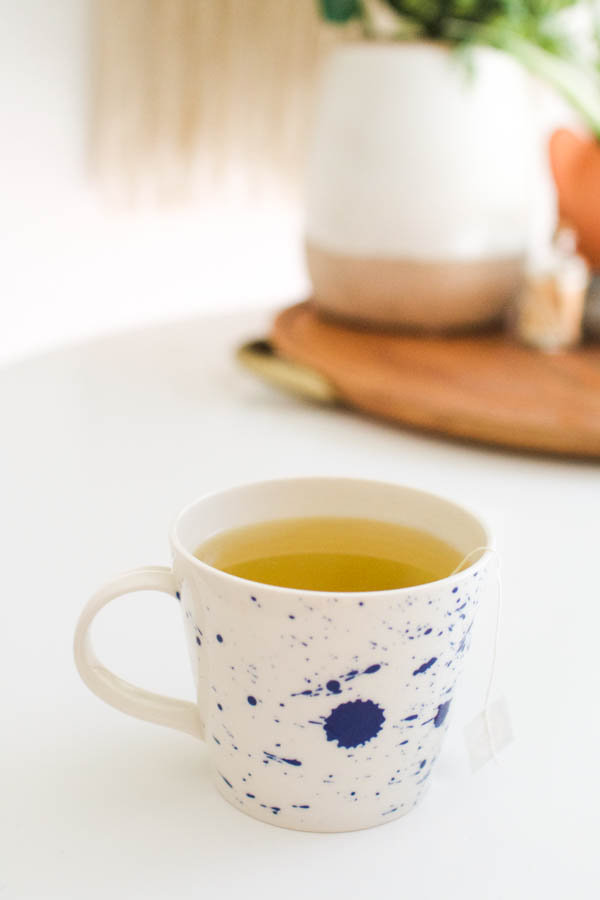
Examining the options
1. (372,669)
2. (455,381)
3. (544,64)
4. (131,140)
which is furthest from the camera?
(131,140)

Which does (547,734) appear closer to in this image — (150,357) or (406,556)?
(406,556)

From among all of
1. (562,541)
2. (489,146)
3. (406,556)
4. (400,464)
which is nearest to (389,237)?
(489,146)

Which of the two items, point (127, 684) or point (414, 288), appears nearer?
point (127, 684)

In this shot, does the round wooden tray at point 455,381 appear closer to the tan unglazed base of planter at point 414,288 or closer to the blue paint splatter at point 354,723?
the tan unglazed base of planter at point 414,288

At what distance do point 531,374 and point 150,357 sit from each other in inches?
13.9

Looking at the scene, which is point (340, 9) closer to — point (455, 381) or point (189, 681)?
point (455, 381)

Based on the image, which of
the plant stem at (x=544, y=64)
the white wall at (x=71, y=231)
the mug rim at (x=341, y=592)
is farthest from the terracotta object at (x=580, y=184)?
the white wall at (x=71, y=231)

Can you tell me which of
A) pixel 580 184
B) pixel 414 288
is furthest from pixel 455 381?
pixel 580 184

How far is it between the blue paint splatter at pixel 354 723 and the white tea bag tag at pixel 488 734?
0.06 metres

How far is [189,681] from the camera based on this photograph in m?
0.37

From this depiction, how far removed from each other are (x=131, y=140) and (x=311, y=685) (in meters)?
1.21

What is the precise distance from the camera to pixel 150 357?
2.82 ft

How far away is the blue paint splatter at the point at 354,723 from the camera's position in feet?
0.90

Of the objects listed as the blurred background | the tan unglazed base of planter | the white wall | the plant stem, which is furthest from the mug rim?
the white wall
